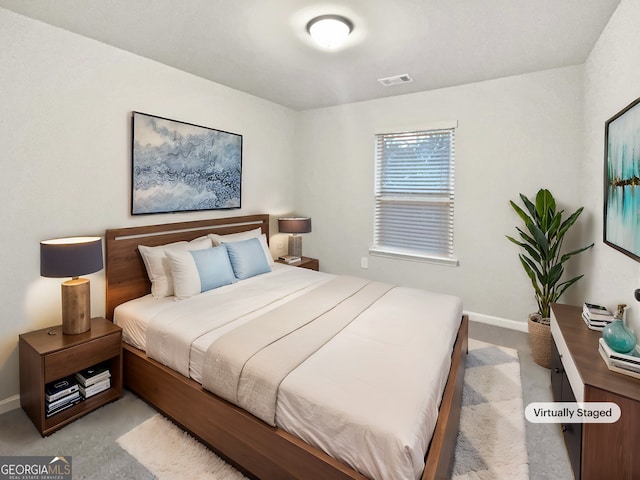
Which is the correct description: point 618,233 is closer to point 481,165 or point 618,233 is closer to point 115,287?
point 481,165

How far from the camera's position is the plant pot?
8.91 feet

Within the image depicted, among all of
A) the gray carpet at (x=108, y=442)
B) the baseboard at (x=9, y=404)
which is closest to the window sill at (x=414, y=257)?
the gray carpet at (x=108, y=442)

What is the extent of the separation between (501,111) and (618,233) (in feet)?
6.04

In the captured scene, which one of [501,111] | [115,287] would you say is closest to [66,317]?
[115,287]

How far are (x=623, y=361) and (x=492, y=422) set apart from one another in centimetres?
85

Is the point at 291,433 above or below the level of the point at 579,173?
below

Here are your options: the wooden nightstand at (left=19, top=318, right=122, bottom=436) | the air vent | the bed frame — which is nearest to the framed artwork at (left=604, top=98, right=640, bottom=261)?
the bed frame

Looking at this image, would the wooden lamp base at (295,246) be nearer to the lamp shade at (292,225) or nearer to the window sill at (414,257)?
the lamp shade at (292,225)

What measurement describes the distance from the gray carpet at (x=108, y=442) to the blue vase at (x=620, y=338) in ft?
2.27

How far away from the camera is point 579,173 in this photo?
2.98m

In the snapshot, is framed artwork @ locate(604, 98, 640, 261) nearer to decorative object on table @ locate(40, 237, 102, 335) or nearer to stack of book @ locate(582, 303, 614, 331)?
stack of book @ locate(582, 303, 614, 331)

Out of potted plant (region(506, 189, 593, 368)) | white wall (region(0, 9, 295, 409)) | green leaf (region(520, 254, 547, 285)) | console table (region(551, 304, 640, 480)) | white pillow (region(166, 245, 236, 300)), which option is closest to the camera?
console table (region(551, 304, 640, 480))

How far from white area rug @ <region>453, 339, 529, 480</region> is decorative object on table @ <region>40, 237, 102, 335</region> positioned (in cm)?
247

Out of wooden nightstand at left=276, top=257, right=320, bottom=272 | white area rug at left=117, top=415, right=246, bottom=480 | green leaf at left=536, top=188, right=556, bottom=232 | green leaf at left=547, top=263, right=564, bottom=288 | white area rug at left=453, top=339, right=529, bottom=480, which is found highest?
green leaf at left=536, top=188, right=556, bottom=232
